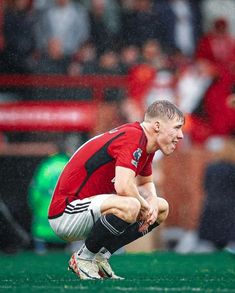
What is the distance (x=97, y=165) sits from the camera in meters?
9.29

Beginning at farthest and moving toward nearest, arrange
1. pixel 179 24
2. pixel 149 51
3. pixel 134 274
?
pixel 179 24, pixel 149 51, pixel 134 274

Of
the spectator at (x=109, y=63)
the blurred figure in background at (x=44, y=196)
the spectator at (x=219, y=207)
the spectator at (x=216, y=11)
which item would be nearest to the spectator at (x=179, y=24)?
the spectator at (x=216, y=11)

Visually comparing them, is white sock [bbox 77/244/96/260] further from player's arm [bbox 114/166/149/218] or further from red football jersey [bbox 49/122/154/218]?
player's arm [bbox 114/166/149/218]

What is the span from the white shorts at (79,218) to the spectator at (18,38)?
7.14m

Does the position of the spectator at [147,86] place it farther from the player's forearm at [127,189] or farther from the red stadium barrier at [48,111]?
the player's forearm at [127,189]

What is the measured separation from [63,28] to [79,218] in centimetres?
866

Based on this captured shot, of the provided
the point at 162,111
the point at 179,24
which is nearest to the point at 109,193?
the point at 162,111

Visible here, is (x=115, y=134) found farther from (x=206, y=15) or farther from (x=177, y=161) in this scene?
(x=206, y=15)

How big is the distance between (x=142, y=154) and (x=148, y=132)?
19cm

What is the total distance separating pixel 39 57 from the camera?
16.8 meters

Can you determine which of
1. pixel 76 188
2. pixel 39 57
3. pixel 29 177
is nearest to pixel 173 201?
pixel 29 177

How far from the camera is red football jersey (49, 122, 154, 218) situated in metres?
9.13

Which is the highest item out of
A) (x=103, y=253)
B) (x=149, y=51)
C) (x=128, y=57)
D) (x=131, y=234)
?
(x=149, y=51)

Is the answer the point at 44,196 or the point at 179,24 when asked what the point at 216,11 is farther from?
the point at 44,196
